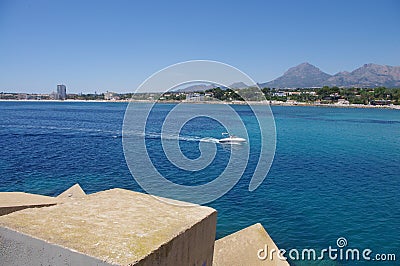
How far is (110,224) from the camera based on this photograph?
514 centimetres

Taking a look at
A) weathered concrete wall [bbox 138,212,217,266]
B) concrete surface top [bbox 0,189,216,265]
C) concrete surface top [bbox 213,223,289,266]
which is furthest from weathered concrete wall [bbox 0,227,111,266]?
concrete surface top [bbox 213,223,289,266]

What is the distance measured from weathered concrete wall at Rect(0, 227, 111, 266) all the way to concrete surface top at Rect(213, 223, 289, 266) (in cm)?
538

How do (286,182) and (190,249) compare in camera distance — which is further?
(286,182)

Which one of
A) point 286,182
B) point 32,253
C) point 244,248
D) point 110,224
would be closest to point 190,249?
point 110,224

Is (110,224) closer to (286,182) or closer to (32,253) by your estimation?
(32,253)

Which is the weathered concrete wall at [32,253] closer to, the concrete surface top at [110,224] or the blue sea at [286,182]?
the concrete surface top at [110,224]

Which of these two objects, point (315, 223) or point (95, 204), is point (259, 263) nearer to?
point (95, 204)

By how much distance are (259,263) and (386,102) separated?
177676 millimetres

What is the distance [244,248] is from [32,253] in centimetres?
626

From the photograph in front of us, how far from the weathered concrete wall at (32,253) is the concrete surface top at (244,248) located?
17.7 ft

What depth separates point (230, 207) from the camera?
18.8 m

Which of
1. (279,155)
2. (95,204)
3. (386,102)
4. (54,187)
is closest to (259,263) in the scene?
(95,204)

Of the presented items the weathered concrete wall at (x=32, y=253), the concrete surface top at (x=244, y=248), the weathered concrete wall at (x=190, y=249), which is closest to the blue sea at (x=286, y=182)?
the concrete surface top at (x=244, y=248)

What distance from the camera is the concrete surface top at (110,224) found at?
173 inches
